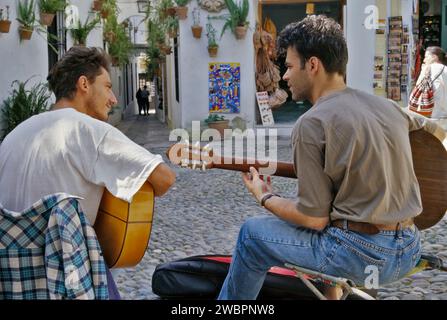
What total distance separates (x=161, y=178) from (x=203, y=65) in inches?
422

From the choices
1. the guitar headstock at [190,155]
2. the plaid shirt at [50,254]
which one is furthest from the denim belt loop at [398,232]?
the plaid shirt at [50,254]

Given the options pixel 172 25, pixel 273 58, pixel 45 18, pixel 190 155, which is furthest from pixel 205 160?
pixel 172 25

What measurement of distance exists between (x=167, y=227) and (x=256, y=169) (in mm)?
2959

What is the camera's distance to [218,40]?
12.4 meters

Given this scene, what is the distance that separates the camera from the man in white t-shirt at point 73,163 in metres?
2.04

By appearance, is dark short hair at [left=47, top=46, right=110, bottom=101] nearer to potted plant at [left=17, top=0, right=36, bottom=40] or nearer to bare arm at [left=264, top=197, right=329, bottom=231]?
bare arm at [left=264, top=197, right=329, bottom=231]

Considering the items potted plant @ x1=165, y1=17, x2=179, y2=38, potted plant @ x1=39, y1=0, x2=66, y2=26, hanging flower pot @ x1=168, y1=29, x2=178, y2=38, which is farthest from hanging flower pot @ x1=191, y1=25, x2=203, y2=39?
potted plant @ x1=39, y1=0, x2=66, y2=26

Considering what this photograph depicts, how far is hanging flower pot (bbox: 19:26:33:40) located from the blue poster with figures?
495 centimetres

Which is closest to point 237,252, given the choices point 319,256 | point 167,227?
point 319,256

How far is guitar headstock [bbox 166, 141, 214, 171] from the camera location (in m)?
2.35

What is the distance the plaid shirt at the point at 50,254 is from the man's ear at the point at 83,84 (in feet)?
2.01

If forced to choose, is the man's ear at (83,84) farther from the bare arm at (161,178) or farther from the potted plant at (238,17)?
the potted plant at (238,17)

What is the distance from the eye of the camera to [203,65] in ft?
41.4

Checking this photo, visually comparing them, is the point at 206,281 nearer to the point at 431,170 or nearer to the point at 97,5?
the point at 431,170
